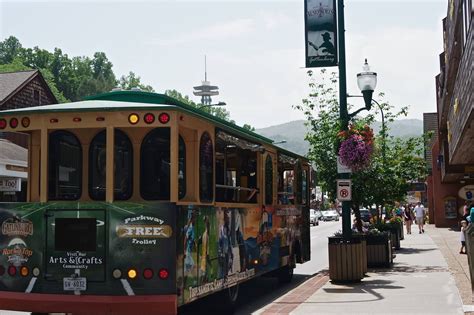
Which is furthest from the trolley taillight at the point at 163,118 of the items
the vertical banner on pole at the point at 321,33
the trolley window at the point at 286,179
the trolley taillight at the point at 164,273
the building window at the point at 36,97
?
the building window at the point at 36,97

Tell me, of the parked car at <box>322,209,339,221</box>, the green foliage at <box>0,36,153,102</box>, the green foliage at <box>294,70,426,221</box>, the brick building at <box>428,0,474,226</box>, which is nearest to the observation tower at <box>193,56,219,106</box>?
the green foliage at <box>0,36,153,102</box>

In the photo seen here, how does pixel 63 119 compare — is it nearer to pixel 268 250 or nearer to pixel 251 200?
pixel 251 200

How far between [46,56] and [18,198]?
102 m

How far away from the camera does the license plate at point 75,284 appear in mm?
8445

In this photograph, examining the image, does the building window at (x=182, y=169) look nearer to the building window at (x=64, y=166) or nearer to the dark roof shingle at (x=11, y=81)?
the building window at (x=64, y=166)

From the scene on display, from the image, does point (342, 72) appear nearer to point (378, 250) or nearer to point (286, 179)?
point (286, 179)

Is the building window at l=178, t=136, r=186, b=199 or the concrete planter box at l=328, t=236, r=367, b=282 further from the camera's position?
the concrete planter box at l=328, t=236, r=367, b=282

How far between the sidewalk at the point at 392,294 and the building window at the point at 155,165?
10.3 ft

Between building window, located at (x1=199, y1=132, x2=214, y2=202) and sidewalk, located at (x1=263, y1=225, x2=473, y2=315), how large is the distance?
2.55 meters

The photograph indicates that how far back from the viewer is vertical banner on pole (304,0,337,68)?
48.6 ft

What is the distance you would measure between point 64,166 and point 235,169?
282cm

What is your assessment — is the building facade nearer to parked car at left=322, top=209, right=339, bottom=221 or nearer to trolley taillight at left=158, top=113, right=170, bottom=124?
trolley taillight at left=158, top=113, right=170, bottom=124

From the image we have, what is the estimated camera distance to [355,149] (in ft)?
47.8

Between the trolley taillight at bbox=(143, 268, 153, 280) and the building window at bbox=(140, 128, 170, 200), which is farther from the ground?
the building window at bbox=(140, 128, 170, 200)
